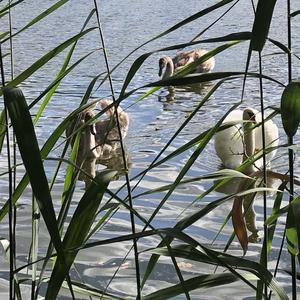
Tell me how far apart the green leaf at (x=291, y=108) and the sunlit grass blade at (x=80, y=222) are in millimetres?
344

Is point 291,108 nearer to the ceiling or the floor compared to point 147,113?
nearer to the ceiling

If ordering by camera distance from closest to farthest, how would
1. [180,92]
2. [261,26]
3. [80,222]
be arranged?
[261,26], [80,222], [180,92]

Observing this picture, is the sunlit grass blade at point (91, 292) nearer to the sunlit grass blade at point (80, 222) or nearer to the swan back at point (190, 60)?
the sunlit grass blade at point (80, 222)

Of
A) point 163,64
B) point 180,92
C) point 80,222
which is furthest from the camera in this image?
point 163,64

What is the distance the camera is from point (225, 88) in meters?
10.0

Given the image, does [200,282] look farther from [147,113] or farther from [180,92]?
[180,92]

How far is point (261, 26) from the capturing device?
1.29 m

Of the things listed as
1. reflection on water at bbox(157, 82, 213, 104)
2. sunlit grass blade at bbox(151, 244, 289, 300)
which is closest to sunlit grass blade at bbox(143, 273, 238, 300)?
sunlit grass blade at bbox(151, 244, 289, 300)

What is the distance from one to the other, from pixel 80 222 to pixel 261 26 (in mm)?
532

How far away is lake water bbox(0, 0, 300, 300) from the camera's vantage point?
15.2 ft

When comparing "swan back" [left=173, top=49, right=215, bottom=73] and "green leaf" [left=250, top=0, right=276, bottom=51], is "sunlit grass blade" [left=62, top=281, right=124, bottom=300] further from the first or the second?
"swan back" [left=173, top=49, right=215, bottom=73]

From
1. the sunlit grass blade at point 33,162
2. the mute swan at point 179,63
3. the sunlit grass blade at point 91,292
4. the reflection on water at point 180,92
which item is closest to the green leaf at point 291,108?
the sunlit grass blade at point 33,162

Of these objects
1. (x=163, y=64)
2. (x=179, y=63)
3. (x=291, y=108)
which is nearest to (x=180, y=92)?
(x=163, y=64)

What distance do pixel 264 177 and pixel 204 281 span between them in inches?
11.8
